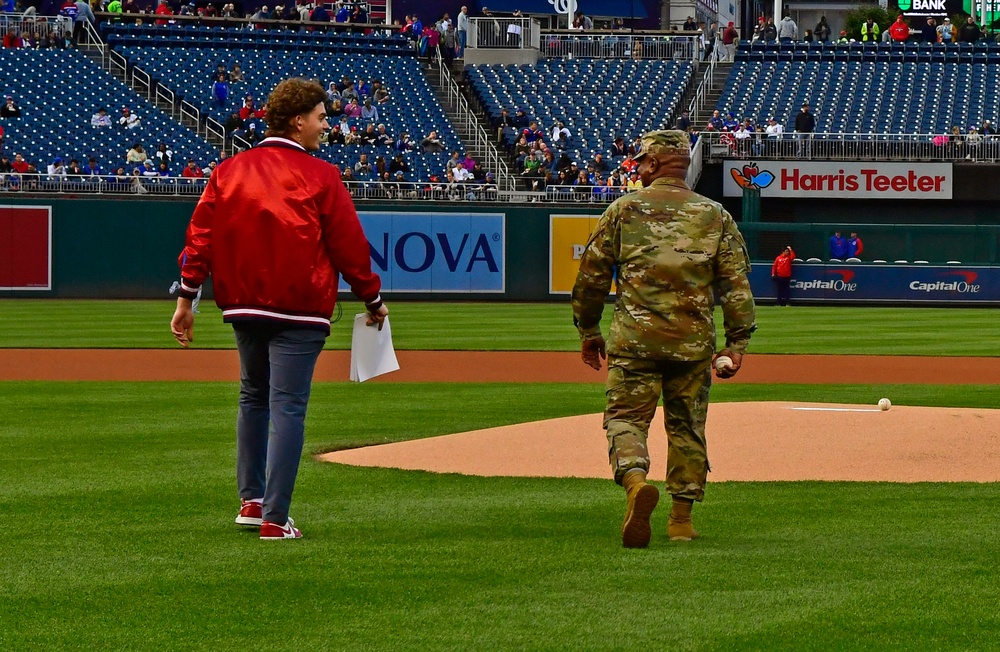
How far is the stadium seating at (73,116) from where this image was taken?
109 feet

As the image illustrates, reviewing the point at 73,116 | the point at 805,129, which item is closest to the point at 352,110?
the point at 73,116

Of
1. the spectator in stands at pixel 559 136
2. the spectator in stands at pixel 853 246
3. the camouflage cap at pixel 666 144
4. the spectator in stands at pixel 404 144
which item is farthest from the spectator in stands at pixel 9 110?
the camouflage cap at pixel 666 144

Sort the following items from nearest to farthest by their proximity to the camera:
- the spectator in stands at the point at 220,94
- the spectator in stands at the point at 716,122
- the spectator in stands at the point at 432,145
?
the spectator in stands at the point at 220,94 < the spectator in stands at the point at 432,145 < the spectator in stands at the point at 716,122

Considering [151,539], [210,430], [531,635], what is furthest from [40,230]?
[531,635]

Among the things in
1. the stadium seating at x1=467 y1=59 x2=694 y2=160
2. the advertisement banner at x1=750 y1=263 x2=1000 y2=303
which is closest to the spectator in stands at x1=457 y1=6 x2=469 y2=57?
the stadium seating at x1=467 y1=59 x2=694 y2=160

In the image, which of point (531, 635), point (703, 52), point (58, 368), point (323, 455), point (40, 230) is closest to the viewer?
point (531, 635)

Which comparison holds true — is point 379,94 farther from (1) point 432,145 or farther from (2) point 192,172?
(2) point 192,172

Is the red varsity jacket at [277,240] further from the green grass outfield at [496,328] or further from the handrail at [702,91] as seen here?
the handrail at [702,91]

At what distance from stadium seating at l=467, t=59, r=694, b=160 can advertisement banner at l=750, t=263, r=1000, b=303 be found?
6.34 meters

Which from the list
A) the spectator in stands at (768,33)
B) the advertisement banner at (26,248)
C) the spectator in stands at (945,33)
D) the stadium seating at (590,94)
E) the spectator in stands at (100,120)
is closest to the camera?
the advertisement banner at (26,248)

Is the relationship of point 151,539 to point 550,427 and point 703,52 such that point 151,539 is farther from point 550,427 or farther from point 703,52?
point 703,52

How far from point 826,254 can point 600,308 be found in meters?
28.2

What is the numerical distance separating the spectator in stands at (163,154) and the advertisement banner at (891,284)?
13501mm

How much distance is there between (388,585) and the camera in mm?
4789
